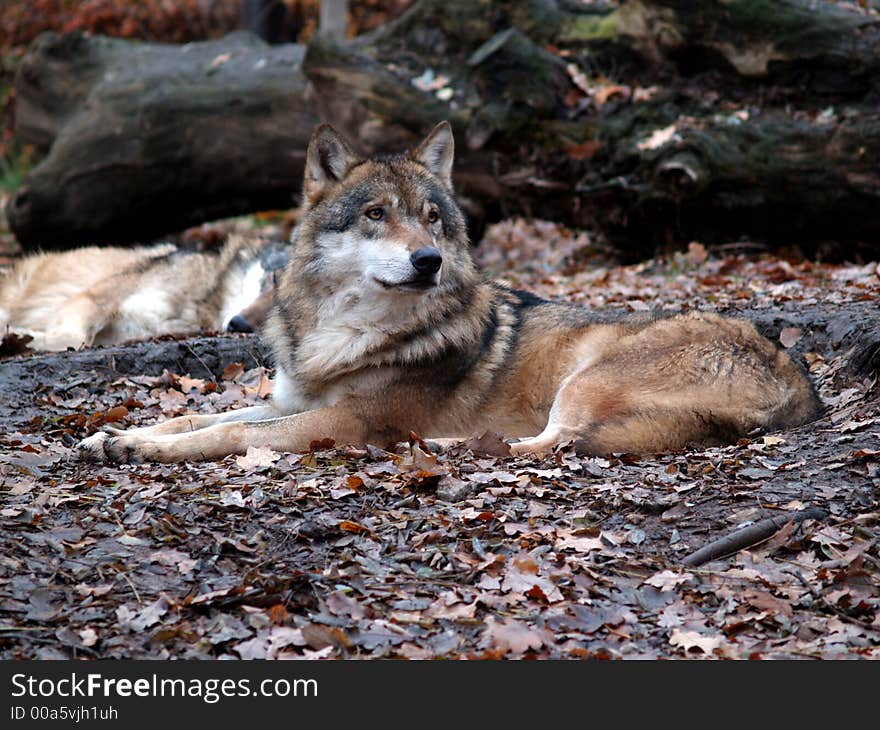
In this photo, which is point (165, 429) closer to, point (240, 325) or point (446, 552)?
point (446, 552)

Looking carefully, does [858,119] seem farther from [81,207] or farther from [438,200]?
[81,207]

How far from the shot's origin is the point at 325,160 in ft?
19.9

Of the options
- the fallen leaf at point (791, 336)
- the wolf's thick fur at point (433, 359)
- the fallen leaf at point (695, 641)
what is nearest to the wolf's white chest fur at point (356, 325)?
the wolf's thick fur at point (433, 359)

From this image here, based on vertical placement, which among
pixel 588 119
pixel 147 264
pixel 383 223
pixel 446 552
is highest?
pixel 383 223

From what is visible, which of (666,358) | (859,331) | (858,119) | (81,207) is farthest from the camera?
(81,207)

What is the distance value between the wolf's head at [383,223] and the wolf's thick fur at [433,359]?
1 centimetres

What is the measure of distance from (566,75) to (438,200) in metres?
5.57

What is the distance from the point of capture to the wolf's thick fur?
5.48 meters

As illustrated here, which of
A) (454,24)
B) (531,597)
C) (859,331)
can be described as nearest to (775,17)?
(454,24)

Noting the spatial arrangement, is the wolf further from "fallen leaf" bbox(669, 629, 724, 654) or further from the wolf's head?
"fallen leaf" bbox(669, 629, 724, 654)

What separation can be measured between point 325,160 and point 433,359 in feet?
4.68

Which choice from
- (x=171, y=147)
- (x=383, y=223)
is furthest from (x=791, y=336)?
(x=171, y=147)

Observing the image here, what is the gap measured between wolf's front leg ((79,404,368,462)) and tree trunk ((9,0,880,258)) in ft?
19.4

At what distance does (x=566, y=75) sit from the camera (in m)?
10.9
